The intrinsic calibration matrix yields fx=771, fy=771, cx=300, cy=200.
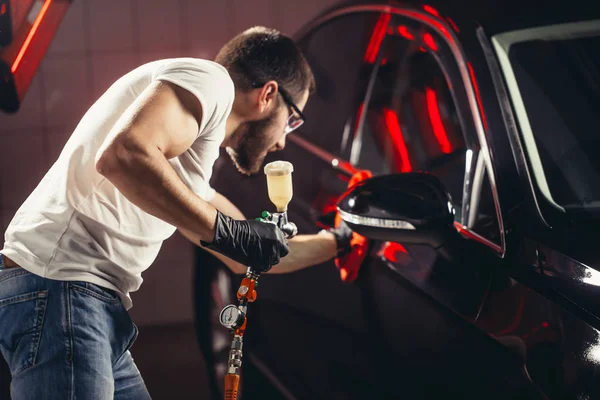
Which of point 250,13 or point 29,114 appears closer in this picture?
point 29,114

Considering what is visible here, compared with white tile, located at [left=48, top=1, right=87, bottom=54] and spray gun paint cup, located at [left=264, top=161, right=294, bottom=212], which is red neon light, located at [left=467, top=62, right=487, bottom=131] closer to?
spray gun paint cup, located at [left=264, top=161, right=294, bottom=212]

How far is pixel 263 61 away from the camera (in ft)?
6.39

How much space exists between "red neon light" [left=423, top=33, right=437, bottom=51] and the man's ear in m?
0.39

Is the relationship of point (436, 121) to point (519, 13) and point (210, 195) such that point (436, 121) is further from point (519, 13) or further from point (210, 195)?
point (210, 195)

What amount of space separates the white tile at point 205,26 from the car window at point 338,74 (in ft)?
4.39

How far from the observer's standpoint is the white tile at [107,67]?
12.3ft

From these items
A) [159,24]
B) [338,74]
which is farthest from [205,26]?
[338,74]

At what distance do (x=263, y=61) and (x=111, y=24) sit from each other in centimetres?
203

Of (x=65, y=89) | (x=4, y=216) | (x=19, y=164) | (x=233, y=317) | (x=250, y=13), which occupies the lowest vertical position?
(x=4, y=216)

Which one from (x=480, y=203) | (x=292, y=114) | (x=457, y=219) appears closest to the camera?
(x=480, y=203)

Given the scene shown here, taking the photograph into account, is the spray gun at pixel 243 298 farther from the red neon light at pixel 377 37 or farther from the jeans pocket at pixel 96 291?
the red neon light at pixel 377 37

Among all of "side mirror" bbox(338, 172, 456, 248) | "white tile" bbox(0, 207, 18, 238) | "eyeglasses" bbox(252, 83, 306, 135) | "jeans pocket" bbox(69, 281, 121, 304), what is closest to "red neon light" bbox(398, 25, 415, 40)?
"eyeglasses" bbox(252, 83, 306, 135)

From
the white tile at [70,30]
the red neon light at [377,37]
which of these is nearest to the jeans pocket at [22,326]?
the red neon light at [377,37]

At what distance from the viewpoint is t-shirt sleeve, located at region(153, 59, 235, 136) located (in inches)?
58.7
